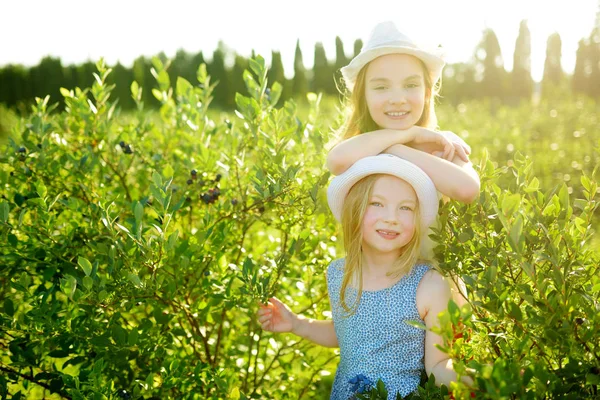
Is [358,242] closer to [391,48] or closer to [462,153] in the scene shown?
[462,153]

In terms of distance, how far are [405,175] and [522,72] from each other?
3758 cm

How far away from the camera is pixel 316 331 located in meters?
2.43

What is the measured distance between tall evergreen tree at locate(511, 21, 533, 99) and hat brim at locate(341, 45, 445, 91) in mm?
36359

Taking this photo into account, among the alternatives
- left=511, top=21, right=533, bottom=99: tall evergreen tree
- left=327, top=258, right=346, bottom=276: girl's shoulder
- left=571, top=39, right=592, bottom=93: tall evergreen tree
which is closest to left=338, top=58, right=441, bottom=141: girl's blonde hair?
left=327, top=258, right=346, bottom=276: girl's shoulder

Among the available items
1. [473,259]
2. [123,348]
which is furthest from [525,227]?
[123,348]

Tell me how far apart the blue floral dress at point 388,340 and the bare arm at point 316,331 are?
10.5 inches

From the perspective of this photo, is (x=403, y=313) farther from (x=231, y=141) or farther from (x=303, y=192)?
(x=231, y=141)

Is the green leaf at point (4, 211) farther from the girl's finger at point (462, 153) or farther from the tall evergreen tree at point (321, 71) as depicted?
the tall evergreen tree at point (321, 71)

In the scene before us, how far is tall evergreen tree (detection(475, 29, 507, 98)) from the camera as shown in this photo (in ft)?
121

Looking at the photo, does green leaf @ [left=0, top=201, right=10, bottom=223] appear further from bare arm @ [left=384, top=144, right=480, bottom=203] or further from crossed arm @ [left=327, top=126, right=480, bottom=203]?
bare arm @ [left=384, top=144, right=480, bottom=203]

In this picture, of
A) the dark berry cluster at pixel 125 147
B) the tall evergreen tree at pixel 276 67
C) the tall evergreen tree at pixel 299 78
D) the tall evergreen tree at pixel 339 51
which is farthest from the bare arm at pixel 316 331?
the tall evergreen tree at pixel 299 78

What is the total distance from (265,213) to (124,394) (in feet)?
3.35

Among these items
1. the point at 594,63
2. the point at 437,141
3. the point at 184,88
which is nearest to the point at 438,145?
the point at 437,141

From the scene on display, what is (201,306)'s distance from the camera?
235 centimetres
